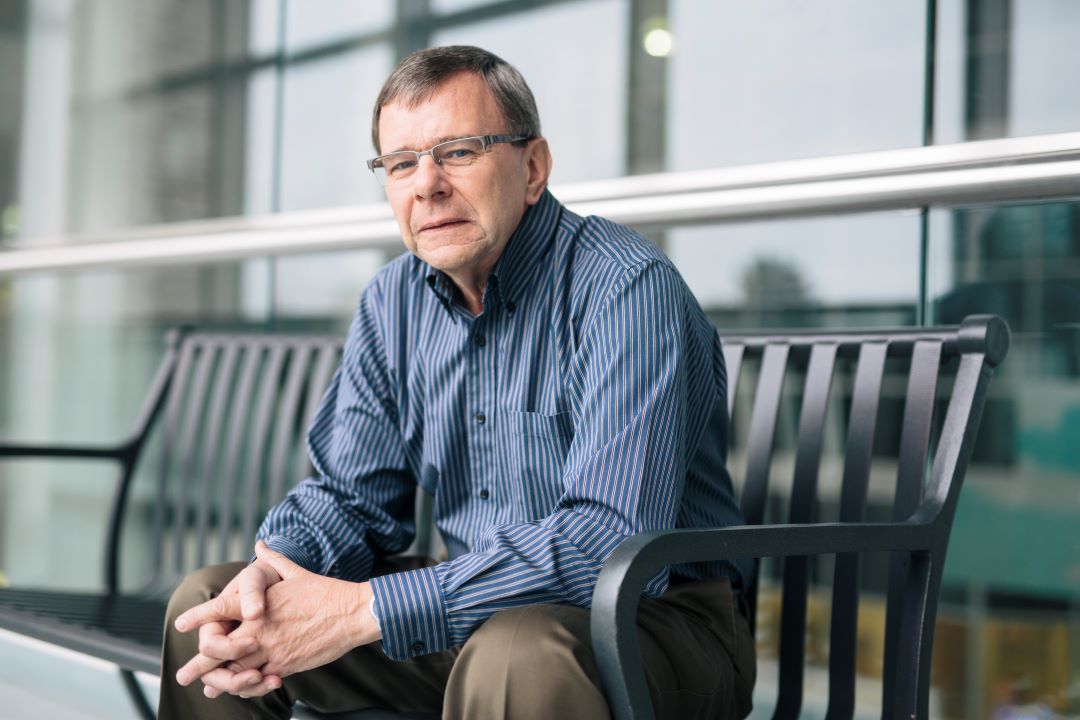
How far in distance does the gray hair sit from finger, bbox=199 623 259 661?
716mm

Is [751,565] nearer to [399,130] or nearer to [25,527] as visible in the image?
[399,130]

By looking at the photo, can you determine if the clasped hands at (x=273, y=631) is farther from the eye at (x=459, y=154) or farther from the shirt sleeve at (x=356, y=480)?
the eye at (x=459, y=154)

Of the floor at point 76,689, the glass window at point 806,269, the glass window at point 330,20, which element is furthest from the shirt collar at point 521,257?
the glass window at point 330,20

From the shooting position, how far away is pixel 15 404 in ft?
12.1

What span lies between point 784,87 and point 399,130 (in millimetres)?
945

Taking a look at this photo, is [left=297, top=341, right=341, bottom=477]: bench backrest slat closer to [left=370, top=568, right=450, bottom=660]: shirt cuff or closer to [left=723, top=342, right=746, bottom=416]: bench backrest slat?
Answer: [left=723, top=342, right=746, bottom=416]: bench backrest slat

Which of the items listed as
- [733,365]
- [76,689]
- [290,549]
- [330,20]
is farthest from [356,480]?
[330,20]

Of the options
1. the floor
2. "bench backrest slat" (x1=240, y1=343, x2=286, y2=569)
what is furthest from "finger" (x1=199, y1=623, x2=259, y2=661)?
"bench backrest slat" (x1=240, y1=343, x2=286, y2=569)

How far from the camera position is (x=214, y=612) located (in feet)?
4.29

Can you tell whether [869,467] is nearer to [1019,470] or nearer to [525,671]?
[1019,470]

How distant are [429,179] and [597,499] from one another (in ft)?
1.64

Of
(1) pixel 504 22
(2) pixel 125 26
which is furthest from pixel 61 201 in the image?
(1) pixel 504 22

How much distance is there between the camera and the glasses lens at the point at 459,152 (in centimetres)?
149

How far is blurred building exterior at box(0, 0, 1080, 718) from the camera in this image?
1.86 meters
